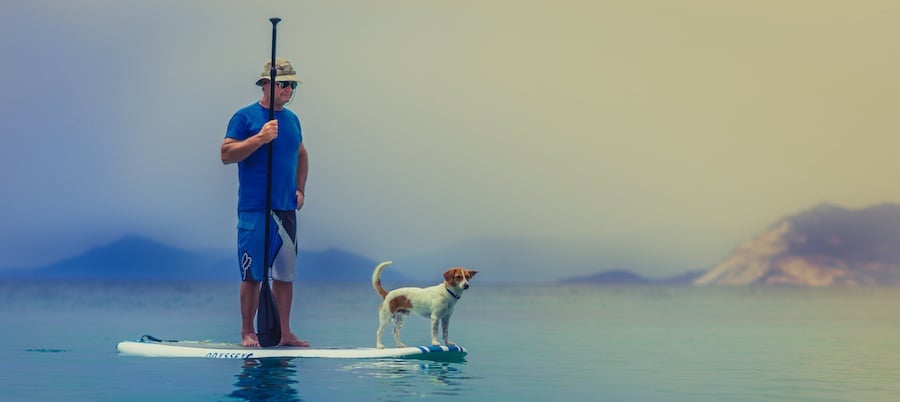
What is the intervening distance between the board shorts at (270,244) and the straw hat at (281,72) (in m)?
1.44

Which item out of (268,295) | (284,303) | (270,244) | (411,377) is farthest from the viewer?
(284,303)

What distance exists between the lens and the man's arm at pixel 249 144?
44.6 feet

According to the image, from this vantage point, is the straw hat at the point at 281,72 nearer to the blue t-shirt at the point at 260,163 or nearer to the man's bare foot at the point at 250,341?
the blue t-shirt at the point at 260,163

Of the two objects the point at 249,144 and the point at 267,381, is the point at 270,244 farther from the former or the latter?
the point at 267,381

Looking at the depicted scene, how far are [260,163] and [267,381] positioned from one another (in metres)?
2.43

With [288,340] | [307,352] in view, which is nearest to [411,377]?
[307,352]

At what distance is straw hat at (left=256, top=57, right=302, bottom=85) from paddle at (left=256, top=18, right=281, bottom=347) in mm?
91

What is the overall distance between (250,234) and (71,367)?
3394 mm

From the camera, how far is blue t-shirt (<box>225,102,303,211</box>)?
551 inches

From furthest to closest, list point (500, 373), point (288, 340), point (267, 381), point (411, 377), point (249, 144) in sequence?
point (500, 373) < point (288, 340) < point (249, 144) < point (411, 377) < point (267, 381)

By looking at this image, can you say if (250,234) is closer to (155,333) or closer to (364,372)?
(364,372)

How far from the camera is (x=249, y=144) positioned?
13617mm

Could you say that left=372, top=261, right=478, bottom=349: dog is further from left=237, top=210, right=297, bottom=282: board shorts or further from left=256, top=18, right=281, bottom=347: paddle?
left=256, top=18, right=281, bottom=347: paddle

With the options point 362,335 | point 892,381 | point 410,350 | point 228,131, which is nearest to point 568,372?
point 410,350
